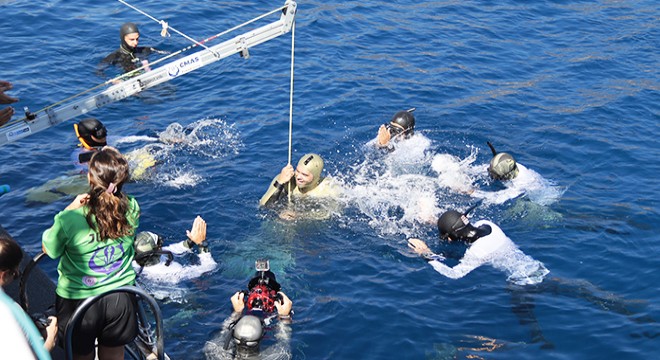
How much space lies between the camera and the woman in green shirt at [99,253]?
5.48m

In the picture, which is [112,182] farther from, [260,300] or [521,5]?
[521,5]

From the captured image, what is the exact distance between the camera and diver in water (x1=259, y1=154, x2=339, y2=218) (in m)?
10.8

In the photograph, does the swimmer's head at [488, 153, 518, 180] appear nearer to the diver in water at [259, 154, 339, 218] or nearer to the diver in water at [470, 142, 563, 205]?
the diver in water at [470, 142, 563, 205]

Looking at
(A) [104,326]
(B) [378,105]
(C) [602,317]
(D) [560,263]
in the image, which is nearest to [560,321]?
(C) [602,317]

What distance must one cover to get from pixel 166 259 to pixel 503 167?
5796 mm

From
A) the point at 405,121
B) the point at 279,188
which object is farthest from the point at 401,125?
the point at 279,188

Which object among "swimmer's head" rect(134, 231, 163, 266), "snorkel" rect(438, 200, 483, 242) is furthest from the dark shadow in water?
"swimmer's head" rect(134, 231, 163, 266)

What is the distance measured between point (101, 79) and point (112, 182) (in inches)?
438

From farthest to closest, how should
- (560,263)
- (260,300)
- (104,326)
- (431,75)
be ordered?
(431,75), (560,263), (260,300), (104,326)

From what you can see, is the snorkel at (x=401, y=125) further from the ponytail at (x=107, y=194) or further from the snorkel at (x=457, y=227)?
the ponytail at (x=107, y=194)

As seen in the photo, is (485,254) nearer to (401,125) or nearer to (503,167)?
(503,167)

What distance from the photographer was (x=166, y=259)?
29.9ft

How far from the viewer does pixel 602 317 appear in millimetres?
9484

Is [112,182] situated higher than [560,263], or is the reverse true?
[112,182]
